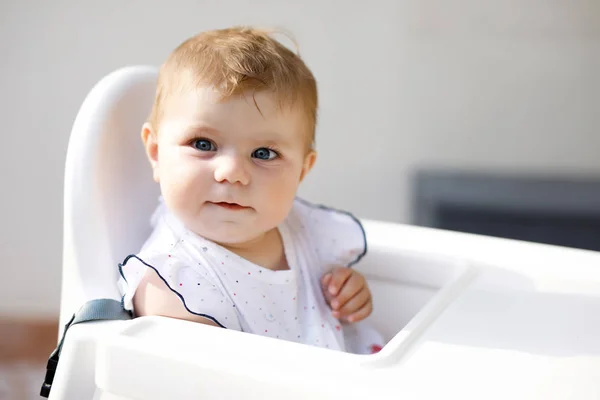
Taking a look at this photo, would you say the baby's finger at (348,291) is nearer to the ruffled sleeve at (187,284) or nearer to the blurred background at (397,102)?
the ruffled sleeve at (187,284)

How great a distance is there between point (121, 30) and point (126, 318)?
933 mm

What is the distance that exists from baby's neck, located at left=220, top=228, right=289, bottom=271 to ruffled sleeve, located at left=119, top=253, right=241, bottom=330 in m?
0.07

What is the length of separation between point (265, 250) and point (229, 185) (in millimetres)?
129

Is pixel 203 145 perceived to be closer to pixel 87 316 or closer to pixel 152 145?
pixel 152 145

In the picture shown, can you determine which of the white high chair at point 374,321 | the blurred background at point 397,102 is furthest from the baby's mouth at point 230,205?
the blurred background at point 397,102

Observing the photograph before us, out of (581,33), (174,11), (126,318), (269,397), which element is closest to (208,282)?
(126,318)

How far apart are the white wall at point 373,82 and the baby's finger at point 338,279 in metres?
0.77

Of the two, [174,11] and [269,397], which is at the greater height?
[174,11]

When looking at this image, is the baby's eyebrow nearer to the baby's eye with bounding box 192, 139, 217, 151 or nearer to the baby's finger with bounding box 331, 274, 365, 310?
the baby's eye with bounding box 192, 139, 217, 151

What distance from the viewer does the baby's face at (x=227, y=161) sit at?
71cm

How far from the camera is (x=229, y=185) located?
0.71 meters

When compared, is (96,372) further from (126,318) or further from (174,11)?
(174,11)

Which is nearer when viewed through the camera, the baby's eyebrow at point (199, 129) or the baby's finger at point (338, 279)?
the baby's eyebrow at point (199, 129)

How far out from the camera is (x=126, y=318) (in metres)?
0.69
